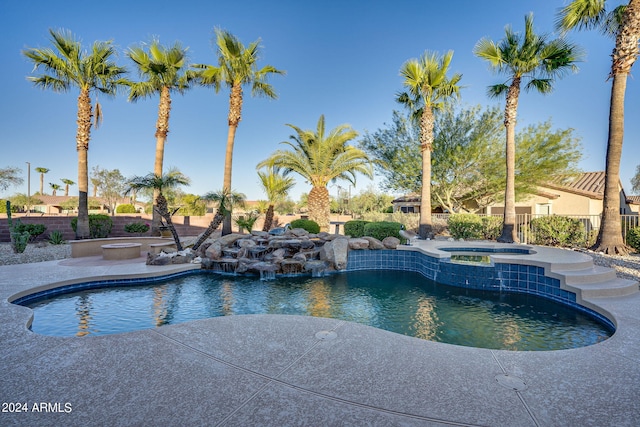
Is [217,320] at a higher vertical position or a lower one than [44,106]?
lower

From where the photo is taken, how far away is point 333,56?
17953 mm

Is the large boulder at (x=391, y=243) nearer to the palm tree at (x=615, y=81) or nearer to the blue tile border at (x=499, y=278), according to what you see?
the blue tile border at (x=499, y=278)

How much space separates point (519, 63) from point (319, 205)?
11556 millimetres

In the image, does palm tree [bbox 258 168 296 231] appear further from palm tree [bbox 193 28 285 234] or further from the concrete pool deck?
the concrete pool deck

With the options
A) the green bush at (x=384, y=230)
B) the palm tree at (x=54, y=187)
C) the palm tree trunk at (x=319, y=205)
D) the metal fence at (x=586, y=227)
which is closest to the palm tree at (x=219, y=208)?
the palm tree trunk at (x=319, y=205)

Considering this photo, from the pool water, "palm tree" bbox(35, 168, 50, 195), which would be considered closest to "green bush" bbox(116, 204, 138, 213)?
the pool water

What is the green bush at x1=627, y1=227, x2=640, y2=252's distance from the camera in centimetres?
1012

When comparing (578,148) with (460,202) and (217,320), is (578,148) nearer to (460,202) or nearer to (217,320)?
(460,202)

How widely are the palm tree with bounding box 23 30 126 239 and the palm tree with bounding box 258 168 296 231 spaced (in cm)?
935

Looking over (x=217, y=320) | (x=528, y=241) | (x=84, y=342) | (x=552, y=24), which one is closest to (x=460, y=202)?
(x=528, y=241)

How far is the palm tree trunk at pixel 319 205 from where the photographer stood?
57.0 ft

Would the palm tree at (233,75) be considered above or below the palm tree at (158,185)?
above

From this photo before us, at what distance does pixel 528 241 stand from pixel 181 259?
46.7ft

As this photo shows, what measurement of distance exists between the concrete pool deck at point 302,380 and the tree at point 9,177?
38028 mm
